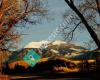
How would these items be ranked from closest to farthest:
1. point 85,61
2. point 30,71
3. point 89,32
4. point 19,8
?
point 19,8 → point 89,32 → point 85,61 → point 30,71

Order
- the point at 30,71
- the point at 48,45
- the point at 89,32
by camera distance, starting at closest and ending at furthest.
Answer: the point at 89,32, the point at 30,71, the point at 48,45

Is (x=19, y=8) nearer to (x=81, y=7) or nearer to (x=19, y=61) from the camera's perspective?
(x=81, y=7)

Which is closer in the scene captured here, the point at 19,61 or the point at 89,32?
the point at 89,32

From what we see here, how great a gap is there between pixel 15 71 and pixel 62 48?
11.0 m

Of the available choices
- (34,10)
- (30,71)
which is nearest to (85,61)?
(30,71)

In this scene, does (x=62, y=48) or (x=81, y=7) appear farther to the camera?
(x=62, y=48)

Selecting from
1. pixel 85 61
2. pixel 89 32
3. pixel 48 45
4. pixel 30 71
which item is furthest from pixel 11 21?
pixel 48 45

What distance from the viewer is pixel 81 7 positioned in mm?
40500

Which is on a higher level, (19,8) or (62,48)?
(19,8)

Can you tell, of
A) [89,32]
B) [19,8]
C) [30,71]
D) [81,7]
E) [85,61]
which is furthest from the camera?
[30,71]

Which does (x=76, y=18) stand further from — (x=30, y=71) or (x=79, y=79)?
(x=30, y=71)

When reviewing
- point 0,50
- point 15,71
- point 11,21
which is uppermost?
A: point 11,21

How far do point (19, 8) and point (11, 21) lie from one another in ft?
4.11

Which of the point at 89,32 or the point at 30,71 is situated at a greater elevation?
the point at 89,32
